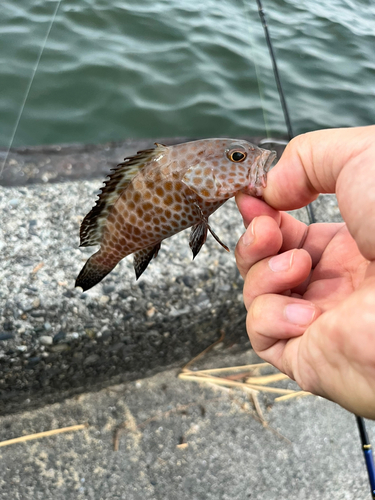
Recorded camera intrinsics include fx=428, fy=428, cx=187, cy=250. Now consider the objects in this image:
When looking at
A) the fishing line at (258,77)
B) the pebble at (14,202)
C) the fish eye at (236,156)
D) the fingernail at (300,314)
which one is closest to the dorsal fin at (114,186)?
the fish eye at (236,156)

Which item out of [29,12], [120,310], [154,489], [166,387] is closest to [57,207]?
[120,310]

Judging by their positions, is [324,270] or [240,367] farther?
[240,367]

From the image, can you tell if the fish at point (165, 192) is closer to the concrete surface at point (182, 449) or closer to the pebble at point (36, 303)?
the pebble at point (36, 303)

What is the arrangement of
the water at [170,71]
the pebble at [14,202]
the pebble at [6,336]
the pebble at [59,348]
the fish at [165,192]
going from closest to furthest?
1. the fish at [165,192]
2. the pebble at [6,336]
3. the pebble at [59,348]
4. the pebble at [14,202]
5. the water at [170,71]

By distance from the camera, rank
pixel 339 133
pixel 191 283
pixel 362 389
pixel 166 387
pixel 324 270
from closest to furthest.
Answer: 1. pixel 362 389
2. pixel 339 133
3. pixel 324 270
4. pixel 191 283
5. pixel 166 387

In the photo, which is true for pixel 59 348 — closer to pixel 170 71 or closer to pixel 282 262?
pixel 282 262

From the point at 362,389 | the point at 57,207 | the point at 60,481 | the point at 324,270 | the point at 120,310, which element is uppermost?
the point at 362,389

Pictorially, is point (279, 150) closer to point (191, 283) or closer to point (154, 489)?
point (191, 283)
